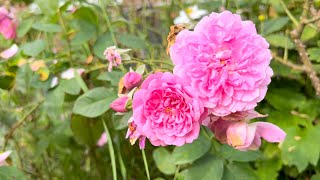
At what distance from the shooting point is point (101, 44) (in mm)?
1197

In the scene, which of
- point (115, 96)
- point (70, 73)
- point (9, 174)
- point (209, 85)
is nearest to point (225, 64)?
point (209, 85)

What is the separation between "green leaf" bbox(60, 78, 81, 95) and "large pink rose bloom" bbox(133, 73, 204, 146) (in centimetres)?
43

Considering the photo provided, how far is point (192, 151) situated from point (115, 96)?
0.74ft

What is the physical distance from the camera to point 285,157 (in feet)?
3.63

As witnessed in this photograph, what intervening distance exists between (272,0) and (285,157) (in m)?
0.38

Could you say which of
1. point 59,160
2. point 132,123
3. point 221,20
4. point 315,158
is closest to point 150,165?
point 59,160

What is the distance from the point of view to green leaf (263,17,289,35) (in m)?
1.18

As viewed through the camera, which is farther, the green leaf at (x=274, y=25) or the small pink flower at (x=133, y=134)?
the green leaf at (x=274, y=25)

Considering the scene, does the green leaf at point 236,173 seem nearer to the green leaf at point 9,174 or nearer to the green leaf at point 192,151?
the green leaf at point 192,151

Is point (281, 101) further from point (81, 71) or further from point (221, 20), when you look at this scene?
point (221, 20)

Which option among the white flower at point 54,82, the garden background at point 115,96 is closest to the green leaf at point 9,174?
the garden background at point 115,96

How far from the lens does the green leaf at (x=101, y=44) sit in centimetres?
118

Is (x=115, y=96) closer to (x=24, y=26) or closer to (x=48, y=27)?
(x=48, y=27)

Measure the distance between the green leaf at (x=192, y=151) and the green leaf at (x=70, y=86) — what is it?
340 millimetres
